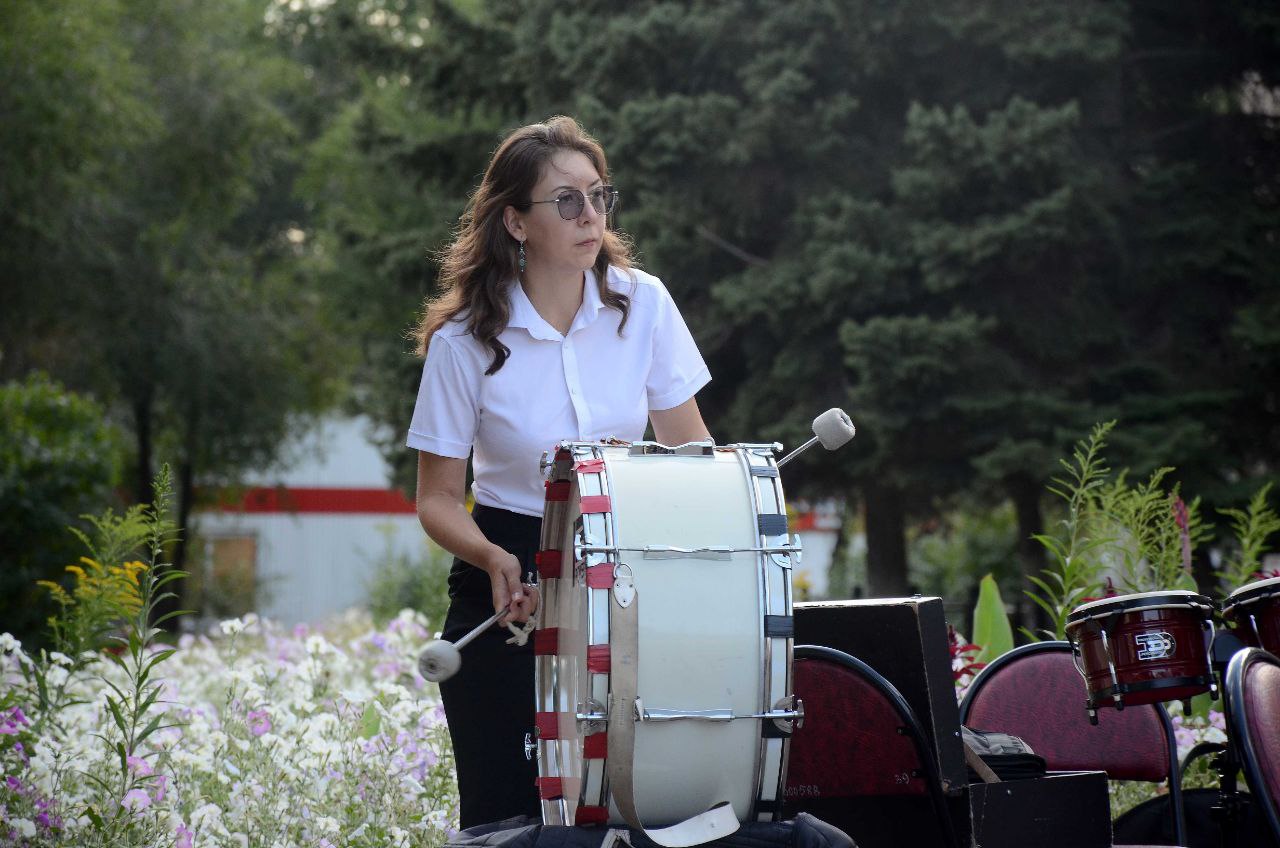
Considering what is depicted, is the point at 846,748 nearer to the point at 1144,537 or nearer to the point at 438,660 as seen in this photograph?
the point at 438,660

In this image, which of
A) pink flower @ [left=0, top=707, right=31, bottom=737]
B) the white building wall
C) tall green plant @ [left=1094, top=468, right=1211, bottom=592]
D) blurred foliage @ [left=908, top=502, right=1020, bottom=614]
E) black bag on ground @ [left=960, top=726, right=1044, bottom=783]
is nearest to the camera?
black bag on ground @ [left=960, top=726, right=1044, bottom=783]

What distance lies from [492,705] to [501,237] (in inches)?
43.5

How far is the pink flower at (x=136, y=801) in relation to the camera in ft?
14.0

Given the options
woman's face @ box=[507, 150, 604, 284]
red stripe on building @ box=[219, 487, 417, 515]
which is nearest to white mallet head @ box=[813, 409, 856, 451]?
woman's face @ box=[507, 150, 604, 284]

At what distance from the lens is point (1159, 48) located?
48.6 ft

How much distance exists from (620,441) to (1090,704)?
147 centimetres

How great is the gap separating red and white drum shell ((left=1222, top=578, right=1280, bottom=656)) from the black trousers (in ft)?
6.02

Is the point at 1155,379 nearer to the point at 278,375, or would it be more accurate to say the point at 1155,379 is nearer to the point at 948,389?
the point at 948,389

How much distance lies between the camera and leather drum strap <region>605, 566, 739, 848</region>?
283cm

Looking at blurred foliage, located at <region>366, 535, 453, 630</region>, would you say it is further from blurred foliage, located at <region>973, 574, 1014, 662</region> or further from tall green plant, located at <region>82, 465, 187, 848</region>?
tall green plant, located at <region>82, 465, 187, 848</region>

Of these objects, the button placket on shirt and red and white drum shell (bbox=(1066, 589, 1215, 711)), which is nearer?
the button placket on shirt

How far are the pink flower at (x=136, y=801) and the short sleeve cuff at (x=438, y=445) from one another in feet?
4.98

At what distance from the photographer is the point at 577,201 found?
3598mm

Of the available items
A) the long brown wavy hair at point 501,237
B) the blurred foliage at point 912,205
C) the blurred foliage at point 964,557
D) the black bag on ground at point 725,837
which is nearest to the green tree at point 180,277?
the blurred foliage at point 912,205
